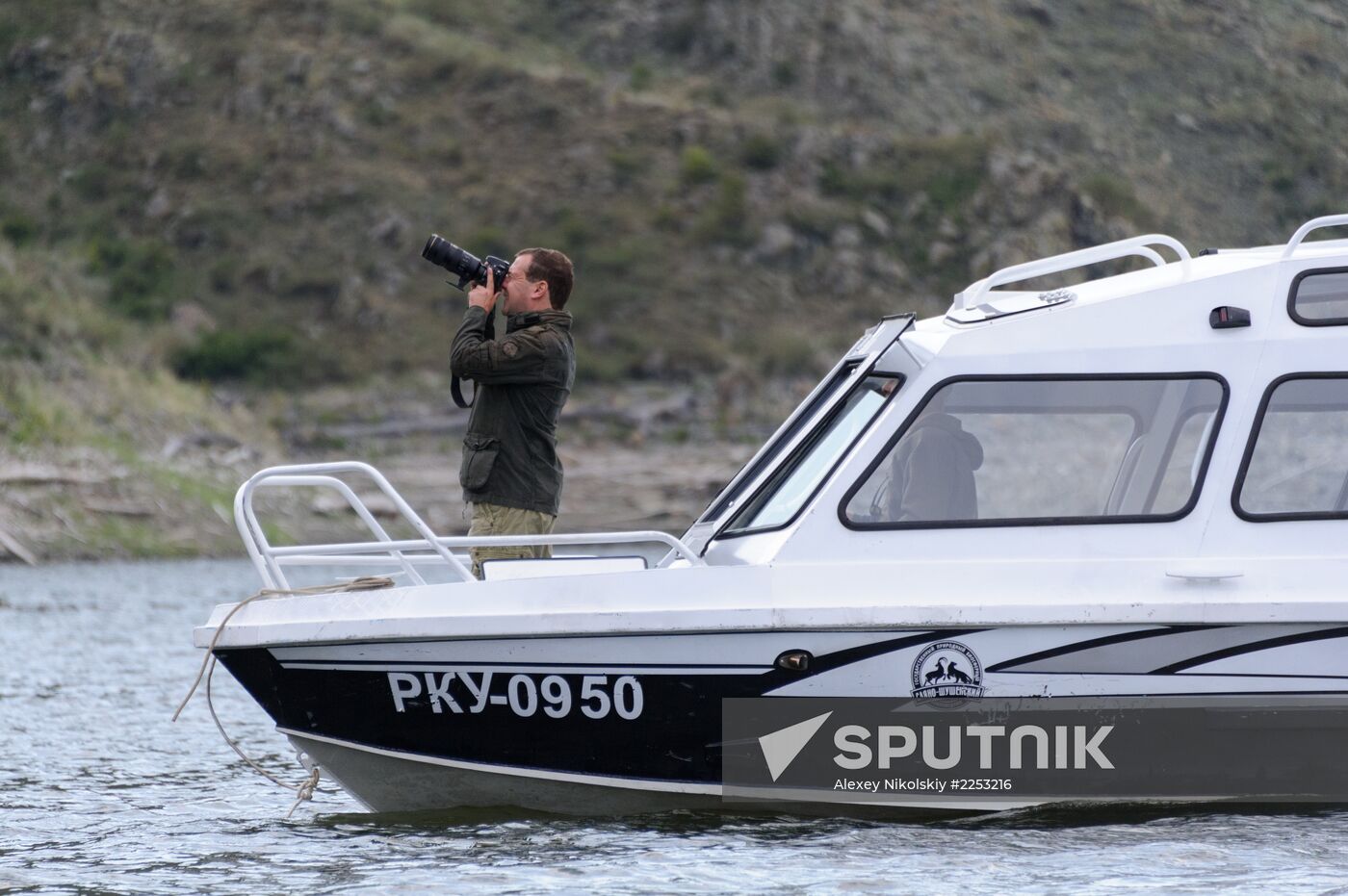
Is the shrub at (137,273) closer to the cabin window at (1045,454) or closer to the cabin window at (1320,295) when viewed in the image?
the cabin window at (1045,454)

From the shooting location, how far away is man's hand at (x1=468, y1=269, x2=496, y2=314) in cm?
717

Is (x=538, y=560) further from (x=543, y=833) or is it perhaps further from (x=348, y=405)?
(x=348, y=405)

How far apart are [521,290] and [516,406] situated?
0.48m

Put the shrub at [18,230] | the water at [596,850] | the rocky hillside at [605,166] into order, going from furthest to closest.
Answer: the shrub at [18,230] < the rocky hillside at [605,166] < the water at [596,850]

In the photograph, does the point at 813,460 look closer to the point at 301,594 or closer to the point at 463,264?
the point at 463,264

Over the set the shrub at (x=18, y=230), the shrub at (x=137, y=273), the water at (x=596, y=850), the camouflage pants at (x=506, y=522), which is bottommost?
the water at (x=596, y=850)

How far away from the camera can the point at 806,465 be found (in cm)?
700

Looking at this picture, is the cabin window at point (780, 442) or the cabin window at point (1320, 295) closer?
the cabin window at point (1320, 295)

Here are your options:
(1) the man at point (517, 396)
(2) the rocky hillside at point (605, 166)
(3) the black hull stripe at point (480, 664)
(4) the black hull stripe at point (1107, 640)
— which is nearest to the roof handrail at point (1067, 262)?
(4) the black hull stripe at point (1107, 640)

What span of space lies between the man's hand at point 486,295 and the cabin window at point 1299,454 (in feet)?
9.81

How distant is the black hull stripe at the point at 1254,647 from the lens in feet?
20.8

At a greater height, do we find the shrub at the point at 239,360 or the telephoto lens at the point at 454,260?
the telephoto lens at the point at 454,260

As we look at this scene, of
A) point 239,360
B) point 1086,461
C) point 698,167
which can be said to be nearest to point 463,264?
point 1086,461

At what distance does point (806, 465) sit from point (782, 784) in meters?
1.26
